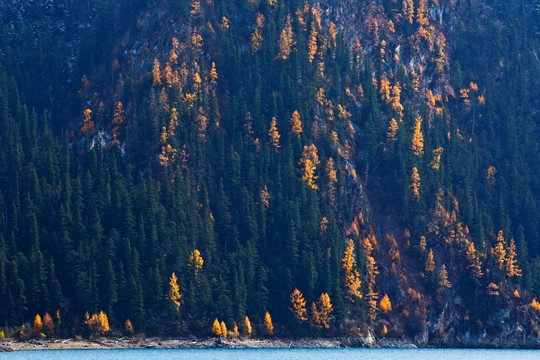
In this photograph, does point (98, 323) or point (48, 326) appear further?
point (98, 323)

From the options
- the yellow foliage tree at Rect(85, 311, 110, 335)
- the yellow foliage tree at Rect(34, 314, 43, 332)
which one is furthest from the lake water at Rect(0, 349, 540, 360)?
the yellow foliage tree at Rect(34, 314, 43, 332)

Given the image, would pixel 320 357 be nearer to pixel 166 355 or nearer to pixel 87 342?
pixel 166 355

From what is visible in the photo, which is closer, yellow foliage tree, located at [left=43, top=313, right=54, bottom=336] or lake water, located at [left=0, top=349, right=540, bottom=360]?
lake water, located at [left=0, top=349, right=540, bottom=360]

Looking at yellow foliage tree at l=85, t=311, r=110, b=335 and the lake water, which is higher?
yellow foliage tree at l=85, t=311, r=110, b=335

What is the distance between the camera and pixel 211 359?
563 ft

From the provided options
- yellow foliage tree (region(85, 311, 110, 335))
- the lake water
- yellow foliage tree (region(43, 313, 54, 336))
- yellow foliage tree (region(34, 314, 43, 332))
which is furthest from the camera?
yellow foliage tree (region(85, 311, 110, 335))

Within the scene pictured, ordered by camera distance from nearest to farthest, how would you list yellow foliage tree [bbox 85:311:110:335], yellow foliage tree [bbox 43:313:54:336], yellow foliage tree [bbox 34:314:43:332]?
yellow foliage tree [bbox 34:314:43:332] → yellow foliage tree [bbox 43:313:54:336] → yellow foliage tree [bbox 85:311:110:335]

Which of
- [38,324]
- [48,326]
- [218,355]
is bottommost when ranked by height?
[218,355]

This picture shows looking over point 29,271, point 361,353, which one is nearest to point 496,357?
point 361,353

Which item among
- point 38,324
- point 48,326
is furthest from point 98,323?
point 38,324

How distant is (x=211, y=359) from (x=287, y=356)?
1509cm

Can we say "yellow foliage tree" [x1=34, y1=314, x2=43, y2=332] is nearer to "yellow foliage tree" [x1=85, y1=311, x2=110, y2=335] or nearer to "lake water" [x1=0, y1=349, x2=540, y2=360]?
"yellow foliage tree" [x1=85, y1=311, x2=110, y2=335]

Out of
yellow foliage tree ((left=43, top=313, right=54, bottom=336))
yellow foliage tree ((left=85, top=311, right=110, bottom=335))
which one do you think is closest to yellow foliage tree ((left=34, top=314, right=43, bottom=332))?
yellow foliage tree ((left=43, top=313, right=54, bottom=336))

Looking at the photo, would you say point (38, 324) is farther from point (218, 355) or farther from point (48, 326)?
point (218, 355)
